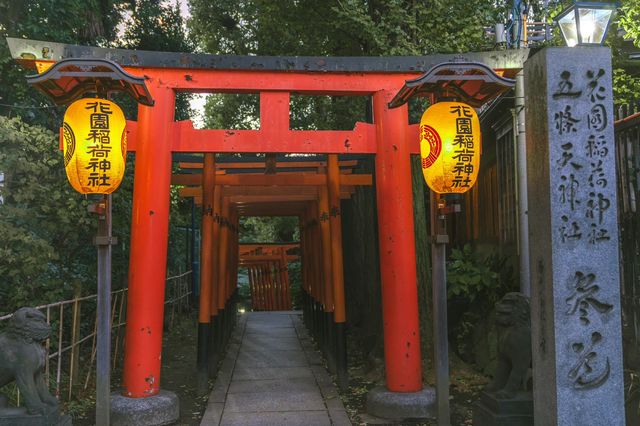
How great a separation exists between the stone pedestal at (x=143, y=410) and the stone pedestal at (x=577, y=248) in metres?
4.23

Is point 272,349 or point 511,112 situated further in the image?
point 272,349

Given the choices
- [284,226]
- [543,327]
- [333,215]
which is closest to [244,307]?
[284,226]

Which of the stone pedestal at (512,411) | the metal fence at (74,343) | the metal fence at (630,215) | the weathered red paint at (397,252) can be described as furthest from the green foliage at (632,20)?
the metal fence at (74,343)

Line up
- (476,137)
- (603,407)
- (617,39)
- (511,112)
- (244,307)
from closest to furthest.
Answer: (603,407), (476,137), (511,112), (617,39), (244,307)

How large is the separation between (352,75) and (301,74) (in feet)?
2.14

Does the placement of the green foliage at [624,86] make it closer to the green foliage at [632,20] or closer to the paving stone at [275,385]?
the green foliage at [632,20]

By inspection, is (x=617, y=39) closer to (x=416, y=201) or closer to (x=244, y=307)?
(x=416, y=201)

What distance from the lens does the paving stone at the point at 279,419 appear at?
712cm

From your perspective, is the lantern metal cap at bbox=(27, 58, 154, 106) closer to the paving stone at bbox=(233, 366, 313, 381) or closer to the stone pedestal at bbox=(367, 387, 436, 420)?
the stone pedestal at bbox=(367, 387, 436, 420)

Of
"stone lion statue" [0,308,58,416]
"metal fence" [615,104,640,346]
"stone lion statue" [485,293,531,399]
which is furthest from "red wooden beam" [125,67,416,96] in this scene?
"stone lion statue" [0,308,58,416]

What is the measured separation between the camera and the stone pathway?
7395 millimetres

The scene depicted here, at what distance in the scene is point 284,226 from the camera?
29703 millimetres

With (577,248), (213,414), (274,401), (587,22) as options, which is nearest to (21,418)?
(213,414)

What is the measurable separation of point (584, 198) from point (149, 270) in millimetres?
4837
